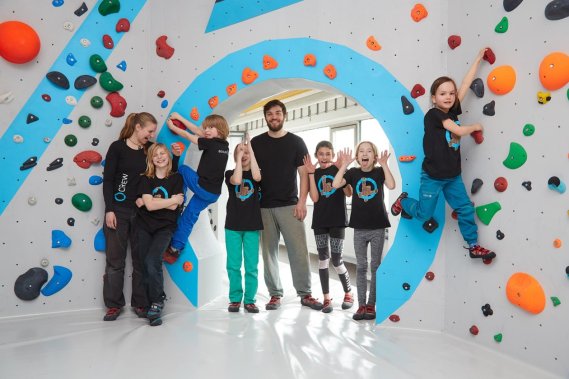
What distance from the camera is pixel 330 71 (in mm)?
2719

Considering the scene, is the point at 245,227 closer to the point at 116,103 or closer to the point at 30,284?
the point at 116,103

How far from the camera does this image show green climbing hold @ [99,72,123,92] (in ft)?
9.55

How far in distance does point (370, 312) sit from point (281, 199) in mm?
958

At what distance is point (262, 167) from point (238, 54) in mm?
803

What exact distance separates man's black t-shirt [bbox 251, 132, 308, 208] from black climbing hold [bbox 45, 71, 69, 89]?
53.2 inches

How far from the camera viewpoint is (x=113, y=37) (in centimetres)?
296

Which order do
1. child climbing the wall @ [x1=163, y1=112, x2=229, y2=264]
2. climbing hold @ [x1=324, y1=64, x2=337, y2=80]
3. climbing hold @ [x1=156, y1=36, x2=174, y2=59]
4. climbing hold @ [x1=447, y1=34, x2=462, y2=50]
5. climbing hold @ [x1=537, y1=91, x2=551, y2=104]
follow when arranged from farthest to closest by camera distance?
1. climbing hold @ [x1=156, y1=36, x2=174, y2=59]
2. child climbing the wall @ [x1=163, y1=112, x2=229, y2=264]
3. climbing hold @ [x1=324, y1=64, x2=337, y2=80]
4. climbing hold @ [x1=447, y1=34, x2=462, y2=50]
5. climbing hold @ [x1=537, y1=91, x2=551, y2=104]

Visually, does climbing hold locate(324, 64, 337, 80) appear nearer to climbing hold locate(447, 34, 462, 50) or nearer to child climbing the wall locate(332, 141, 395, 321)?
child climbing the wall locate(332, 141, 395, 321)

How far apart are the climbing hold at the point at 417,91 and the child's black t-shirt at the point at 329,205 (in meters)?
0.76

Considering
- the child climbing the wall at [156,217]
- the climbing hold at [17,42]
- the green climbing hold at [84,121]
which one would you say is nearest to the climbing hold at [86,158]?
the green climbing hold at [84,121]

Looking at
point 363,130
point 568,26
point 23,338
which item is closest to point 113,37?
point 23,338

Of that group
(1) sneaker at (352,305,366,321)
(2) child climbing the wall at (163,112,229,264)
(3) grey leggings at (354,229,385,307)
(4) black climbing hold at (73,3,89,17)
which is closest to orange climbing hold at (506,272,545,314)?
(3) grey leggings at (354,229,385,307)

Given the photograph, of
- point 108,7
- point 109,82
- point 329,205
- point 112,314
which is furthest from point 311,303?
point 108,7

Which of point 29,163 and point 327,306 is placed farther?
point 327,306
